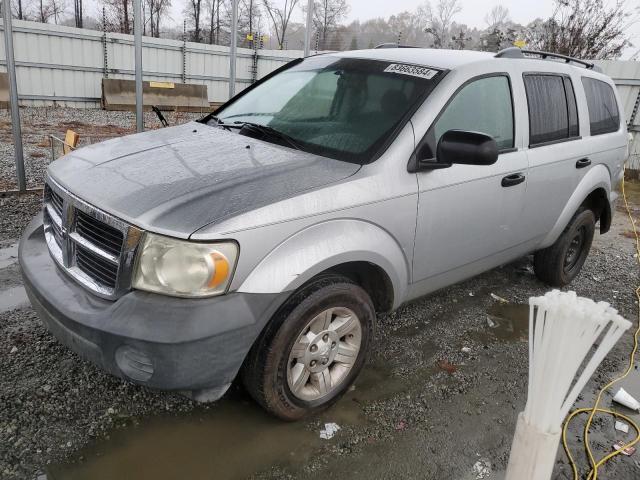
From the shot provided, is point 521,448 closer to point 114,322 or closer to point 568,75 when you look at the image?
point 114,322

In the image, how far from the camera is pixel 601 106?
4223 mm

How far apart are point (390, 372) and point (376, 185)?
1245mm

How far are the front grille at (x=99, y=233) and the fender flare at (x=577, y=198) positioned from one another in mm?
3189

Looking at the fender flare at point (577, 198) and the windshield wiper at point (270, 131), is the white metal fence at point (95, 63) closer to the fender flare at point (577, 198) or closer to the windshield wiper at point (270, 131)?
the windshield wiper at point (270, 131)

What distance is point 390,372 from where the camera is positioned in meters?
3.07

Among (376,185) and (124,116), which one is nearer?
(376,185)

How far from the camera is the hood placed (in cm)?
205

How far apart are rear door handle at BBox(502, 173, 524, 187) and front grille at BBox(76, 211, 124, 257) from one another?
90.9 inches

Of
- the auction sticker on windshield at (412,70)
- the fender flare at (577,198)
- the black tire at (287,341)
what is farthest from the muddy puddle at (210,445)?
the fender flare at (577,198)

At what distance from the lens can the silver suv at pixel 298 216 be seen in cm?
199

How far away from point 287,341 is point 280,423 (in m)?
0.56

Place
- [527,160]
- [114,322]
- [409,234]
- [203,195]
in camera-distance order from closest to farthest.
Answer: [114,322] < [203,195] < [409,234] < [527,160]

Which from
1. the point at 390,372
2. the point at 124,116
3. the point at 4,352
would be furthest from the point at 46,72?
the point at 390,372

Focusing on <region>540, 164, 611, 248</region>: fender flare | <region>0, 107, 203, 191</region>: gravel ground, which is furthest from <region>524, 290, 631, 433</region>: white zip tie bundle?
<region>0, 107, 203, 191</region>: gravel ground
